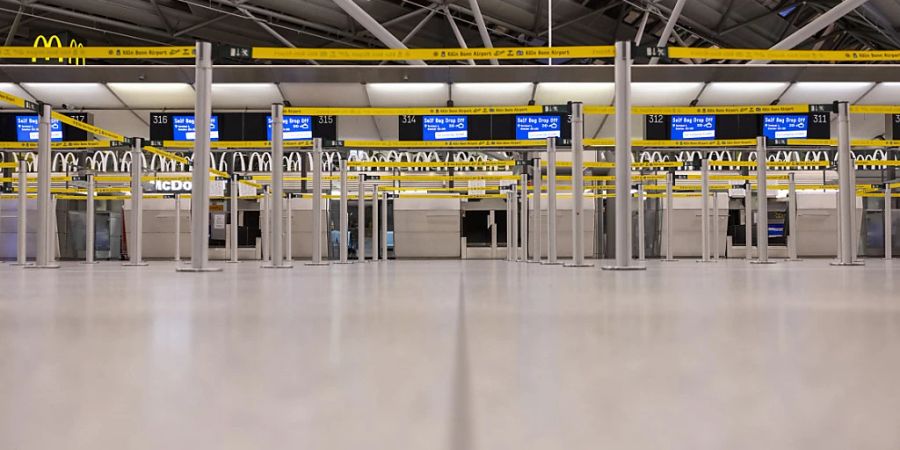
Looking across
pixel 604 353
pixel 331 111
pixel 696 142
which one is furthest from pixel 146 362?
pixel 696 142

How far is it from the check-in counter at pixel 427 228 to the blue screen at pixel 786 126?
9.01 m

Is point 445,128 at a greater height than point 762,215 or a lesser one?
greater

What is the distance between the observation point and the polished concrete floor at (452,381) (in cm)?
73

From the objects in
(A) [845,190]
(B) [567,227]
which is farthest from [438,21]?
(A) [845,190]

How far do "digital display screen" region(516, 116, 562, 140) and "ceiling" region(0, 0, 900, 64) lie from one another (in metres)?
6.25

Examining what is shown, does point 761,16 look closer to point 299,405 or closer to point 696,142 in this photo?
point 696,142

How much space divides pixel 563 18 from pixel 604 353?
21.8 meters

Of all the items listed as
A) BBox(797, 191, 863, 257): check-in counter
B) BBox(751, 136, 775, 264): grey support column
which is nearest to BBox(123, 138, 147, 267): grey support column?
BBox(751, 136, 775, 264): grey support column

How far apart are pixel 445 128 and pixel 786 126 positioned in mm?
7660

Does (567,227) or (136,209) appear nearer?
(136,209)

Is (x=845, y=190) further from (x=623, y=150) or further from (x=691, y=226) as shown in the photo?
(x=691, y=226)

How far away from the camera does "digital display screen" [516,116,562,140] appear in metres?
14.4

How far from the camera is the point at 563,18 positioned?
21.7 m

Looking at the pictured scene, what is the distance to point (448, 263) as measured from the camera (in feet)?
38.2
